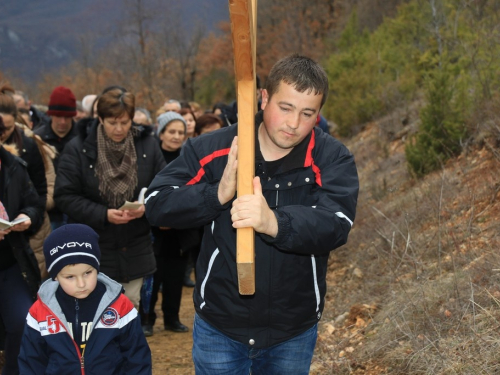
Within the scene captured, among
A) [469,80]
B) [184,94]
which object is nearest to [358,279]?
[469,80]

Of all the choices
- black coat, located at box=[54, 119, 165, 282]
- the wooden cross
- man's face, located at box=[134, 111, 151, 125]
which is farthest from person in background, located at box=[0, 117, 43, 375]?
man's face, located at box=[134, 111, 151, 125]

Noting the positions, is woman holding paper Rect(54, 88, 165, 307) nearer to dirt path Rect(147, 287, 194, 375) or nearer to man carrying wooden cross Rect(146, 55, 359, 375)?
dirt path Rect(147, 287, 194, 375)

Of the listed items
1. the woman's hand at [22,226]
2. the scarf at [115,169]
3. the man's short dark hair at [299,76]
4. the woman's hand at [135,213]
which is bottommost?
the woman's hand at [135,213]

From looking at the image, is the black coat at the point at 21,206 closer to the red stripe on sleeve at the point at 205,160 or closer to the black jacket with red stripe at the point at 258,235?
the black jacket with red stripe at the point at 258,235

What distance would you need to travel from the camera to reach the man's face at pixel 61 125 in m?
7.45

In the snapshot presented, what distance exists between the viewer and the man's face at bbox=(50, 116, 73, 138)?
7449 millimetres

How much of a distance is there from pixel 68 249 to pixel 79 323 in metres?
0.39

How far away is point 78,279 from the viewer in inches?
137

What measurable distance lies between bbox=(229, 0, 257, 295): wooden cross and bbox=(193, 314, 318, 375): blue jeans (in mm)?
631

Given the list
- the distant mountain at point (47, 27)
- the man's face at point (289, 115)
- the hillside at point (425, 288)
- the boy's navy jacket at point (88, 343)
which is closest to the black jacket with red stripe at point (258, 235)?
Answer: the man's face at point (289, 115)

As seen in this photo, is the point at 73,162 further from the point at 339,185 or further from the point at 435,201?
the point at 435,201

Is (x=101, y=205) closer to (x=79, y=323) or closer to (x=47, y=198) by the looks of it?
(x=47, y=198)

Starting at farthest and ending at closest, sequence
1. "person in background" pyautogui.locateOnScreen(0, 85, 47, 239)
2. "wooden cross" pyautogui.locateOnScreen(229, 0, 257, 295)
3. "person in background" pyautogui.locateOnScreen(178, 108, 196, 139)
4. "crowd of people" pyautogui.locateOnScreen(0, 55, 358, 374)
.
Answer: "person in background" pyautogui.locateOnScreen(178, 108, 196, 139)
"person in background" pyautogui.locateOnScreen(0, 85, 47, 239)
"crowd of people" pyautogui.locateOnScreen(0, 55, 358, 374)
"wooden cross" pyautogui.locateOnScreen(229, 0, 257, 295)

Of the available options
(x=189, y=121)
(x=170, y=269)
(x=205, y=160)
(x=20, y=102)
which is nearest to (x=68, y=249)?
(x=205, y=160)
